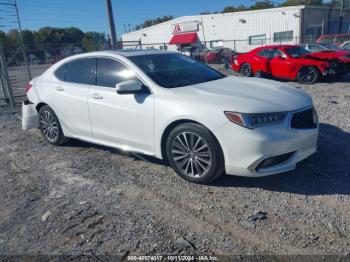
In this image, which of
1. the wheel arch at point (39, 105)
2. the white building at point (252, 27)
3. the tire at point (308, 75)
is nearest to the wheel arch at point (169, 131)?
the wheel arch at point (39, 105)

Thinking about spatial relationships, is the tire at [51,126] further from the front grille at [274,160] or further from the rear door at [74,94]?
the front grille at [274,160]

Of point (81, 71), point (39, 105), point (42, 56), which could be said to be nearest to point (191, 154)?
point (81, 71)

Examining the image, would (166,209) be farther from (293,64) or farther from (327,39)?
(327,39)

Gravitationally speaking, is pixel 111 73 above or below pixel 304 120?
above

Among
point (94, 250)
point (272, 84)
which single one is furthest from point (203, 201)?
point (272, 84)

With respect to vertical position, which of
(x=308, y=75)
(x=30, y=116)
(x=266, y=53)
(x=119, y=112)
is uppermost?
(x=266, y=53)

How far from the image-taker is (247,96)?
3609 mm

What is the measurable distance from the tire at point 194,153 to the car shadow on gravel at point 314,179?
0.25 meters

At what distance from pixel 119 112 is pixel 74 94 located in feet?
3.39

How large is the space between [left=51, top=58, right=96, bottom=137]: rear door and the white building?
74.9 ft

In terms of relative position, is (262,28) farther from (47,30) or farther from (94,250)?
(47,30)

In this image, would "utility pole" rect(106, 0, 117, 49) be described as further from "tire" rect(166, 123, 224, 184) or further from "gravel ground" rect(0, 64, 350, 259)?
"tire" rect(166, 123, 224, 184)

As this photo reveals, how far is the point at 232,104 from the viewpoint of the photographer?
3.44m

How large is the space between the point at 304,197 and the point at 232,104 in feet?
4.16
